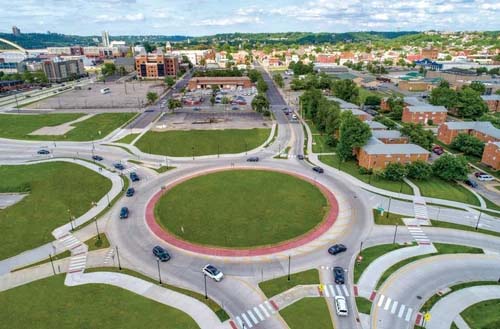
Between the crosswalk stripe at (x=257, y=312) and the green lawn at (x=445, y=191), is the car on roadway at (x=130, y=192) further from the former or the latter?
the green lawn at (x=445, y=191)

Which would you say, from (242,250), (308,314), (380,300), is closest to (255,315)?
(308,314)

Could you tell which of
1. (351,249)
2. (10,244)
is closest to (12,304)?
(10,244)

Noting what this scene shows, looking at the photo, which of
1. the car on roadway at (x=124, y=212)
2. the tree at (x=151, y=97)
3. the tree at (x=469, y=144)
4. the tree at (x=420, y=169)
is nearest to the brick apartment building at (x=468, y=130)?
the tree at (x=469, y=144)

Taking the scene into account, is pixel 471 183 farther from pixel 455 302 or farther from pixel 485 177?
pixel 455 302

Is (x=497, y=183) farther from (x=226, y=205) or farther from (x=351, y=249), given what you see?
(x=226, y=205)

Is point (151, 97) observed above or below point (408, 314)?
above

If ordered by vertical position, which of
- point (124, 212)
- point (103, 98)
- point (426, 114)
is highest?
point (103, 98)

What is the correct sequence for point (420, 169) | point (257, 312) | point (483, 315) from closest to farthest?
point (483, 315) → point (257, 312) → point (420, 169)

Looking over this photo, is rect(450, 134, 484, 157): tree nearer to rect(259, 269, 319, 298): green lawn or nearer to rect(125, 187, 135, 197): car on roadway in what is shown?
rect(259, 269, 319, 298): green lawn
